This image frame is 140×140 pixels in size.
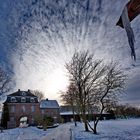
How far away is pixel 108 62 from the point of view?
2044cm

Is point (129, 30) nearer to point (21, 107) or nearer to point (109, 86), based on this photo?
point (109, 86)

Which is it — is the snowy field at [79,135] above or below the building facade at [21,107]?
below

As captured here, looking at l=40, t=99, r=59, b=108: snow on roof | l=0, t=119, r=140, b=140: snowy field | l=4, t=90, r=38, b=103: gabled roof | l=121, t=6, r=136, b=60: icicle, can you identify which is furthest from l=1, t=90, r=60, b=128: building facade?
l=121, t=6, r=136, b=60: icicle

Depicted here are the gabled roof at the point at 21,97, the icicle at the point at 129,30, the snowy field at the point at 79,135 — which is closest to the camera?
the icicle at the point at 129,30

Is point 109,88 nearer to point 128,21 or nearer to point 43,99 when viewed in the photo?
point 128,21

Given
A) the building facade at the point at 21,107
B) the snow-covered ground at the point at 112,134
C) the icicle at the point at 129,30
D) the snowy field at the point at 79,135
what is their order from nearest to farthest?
the icicle at the point at 129,30, the snow-covered ground at the point at 112,134, the snowy field at the point at 79,135, the building facade at the point at 21,107

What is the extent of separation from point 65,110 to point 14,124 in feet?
122

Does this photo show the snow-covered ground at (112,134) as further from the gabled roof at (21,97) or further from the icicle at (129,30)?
the gabled roof at (21,97)

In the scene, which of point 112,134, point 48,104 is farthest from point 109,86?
point 48,104

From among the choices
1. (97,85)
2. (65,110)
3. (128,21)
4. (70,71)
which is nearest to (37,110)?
(65,110)

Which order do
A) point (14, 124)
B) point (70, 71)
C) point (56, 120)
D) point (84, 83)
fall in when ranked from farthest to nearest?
point (56, 120) → point (14, 124) → point (70, 71) → point (84, 83)

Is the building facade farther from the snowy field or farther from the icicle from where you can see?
the icicle

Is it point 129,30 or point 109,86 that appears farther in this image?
point 109,86

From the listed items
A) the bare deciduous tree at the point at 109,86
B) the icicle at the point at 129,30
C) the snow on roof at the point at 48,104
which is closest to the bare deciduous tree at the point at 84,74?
the bare deciduous tree at the point at 109,86
